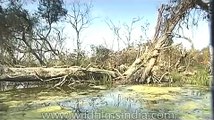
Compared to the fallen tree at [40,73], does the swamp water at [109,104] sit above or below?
below

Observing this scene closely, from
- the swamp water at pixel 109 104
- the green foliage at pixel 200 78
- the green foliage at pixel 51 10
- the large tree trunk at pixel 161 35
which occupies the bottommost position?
the swamp water at pixel 109 104

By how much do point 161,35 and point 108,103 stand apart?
3.88 m

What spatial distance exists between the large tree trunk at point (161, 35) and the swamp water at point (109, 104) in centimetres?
91

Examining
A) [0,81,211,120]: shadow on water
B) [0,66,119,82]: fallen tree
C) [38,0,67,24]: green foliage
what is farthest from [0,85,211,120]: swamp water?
[38,0,67,24]: green foliage

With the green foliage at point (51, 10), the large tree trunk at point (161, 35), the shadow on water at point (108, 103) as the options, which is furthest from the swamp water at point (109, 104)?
the green foliage at point (51, 10)

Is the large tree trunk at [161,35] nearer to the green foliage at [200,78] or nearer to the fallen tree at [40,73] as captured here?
the green foliage at [200,78]

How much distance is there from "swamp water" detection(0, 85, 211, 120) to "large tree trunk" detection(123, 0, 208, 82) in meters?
0.91

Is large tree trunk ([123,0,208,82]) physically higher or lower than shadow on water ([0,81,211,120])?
higher

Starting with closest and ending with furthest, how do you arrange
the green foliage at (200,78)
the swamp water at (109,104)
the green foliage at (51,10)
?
the swamp water at (109,104), the green foliage at (200,78), the green foliage at (51,10)

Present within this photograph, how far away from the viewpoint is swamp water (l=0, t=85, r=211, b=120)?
440 centimetres

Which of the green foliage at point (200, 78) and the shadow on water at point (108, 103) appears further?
the green foliage at point (200, 78)

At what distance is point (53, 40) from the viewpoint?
11602 millimetres

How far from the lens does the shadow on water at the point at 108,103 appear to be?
4.44m

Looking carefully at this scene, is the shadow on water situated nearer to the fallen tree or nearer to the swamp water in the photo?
the swamp water
